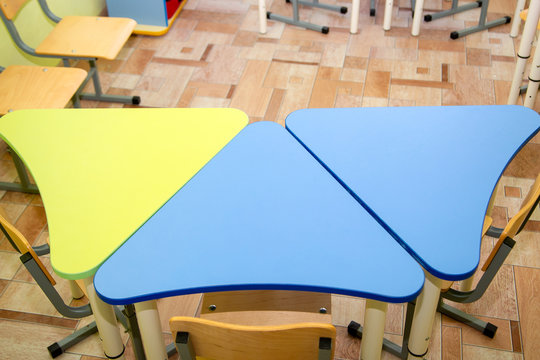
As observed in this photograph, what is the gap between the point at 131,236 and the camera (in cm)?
188

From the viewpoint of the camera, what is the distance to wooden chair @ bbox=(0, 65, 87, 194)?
3025mm

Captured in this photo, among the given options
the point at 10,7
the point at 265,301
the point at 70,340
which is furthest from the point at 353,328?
the point at 10,7

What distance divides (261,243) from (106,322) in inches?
23.9

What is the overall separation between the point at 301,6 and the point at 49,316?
322 cm

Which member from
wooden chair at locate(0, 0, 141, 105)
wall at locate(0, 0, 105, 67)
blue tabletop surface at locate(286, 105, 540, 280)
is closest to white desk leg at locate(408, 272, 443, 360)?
blue tabletop surface at locate(286, 105, 540, 280)

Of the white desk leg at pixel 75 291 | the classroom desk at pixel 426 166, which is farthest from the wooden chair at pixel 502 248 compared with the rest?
the white desk leg at pixel 75 291

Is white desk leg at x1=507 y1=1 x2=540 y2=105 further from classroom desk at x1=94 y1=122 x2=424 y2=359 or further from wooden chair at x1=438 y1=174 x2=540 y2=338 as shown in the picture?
classroom desk at x1=94 y1=122 x2=424 y2=359

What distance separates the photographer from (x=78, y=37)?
356 centimetres

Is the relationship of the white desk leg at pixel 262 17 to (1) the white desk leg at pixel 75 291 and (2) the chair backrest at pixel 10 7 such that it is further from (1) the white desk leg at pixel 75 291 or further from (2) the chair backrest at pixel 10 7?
(1) the white desk leg at pixel 75 291

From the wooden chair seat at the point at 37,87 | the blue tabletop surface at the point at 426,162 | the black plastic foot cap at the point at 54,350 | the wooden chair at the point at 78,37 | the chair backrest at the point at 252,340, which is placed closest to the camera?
the chair backrest at the point at 252,340

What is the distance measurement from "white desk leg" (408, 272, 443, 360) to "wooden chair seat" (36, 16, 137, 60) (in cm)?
227

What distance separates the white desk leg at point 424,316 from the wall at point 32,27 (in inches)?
112

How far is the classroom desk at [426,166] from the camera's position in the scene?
184 centimetres

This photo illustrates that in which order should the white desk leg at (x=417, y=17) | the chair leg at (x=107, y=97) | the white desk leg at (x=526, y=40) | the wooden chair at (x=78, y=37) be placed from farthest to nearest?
the white desk leg at (x=417, y=17), the chair leg at (x=107, y=97), the wooden chair at (x=78, y=37), the white desk leg at (x=526, y=40)
